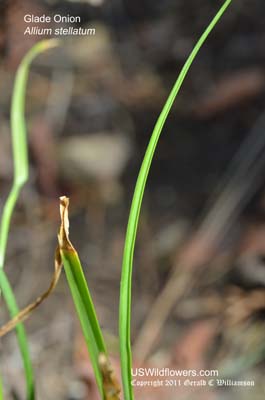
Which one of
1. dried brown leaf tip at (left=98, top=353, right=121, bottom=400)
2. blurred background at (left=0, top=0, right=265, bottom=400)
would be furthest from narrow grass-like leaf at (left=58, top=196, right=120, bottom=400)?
blurred background at (left=0, top=0, right=265, bottom=400)

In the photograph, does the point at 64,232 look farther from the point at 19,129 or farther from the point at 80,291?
the point at 19,129

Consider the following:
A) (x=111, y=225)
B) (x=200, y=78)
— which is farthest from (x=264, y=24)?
(x=111, y=225)

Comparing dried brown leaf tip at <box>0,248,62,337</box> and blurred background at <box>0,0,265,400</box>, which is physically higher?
blurred background at <box>0,0,265,400</box>

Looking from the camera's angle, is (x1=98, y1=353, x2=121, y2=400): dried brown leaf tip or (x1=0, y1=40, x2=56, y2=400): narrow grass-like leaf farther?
(x1=0, y1=40, x2=56, y2=400): narrow grass-like leaf

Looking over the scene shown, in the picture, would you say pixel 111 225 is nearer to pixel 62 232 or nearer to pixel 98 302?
pixel 98 302

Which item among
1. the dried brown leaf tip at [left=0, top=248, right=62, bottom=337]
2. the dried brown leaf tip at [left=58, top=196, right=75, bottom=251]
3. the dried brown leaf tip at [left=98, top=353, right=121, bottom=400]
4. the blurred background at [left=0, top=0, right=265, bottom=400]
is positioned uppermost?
the blurred background at [left=0, top=0, right=265, bottom=400]

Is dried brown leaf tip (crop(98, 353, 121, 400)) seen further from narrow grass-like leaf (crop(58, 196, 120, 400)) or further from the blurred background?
the blurred background

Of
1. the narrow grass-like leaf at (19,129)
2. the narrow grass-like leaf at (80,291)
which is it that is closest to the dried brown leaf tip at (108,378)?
the narrow grass-like leaf at (80,291)
